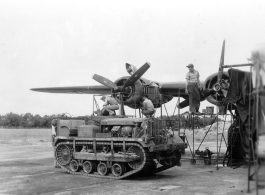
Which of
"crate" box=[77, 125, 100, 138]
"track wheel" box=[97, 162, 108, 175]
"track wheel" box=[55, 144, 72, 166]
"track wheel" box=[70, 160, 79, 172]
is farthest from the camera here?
"track wheel" box=[55, 144, 72, 166]

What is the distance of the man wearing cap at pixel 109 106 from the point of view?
564 inches

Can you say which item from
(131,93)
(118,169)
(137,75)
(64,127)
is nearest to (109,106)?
(131,93)

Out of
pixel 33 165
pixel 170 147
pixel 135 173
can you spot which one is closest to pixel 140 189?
pixel 135 173

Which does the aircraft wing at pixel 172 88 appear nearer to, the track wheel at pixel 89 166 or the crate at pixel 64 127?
the crate at pixel 64 127

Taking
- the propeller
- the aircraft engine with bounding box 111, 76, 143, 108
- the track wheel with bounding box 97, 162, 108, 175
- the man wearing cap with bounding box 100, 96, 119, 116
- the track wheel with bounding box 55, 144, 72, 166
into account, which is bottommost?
the track wheel with bounding box 97, 162, 108, 175

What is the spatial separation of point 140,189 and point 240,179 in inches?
143

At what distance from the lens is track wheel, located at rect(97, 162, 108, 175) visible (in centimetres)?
1223

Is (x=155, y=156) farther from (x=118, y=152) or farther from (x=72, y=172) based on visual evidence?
(x=72, y=172)

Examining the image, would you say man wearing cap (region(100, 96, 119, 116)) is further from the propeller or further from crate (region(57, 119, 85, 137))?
crate (region(57, 119, 85, 137))

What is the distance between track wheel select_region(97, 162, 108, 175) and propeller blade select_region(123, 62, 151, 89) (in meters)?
3.42

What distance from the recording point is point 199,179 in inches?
465

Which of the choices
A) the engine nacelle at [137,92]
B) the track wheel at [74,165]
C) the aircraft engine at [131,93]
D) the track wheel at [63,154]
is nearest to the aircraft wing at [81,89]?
the engine nacelle at [137,92]

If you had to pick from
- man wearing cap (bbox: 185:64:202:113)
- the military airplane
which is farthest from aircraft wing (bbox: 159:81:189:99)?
man wearing cap (bbox: 185:64:202:113)

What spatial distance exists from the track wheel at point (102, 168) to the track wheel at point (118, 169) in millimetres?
281
